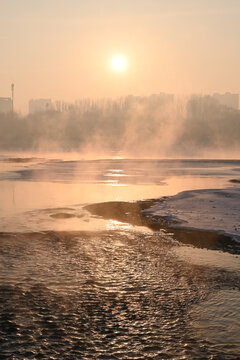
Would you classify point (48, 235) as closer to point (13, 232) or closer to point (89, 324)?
point (13, 232)

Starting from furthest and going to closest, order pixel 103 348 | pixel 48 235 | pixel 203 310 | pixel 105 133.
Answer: pixel 105 133, pixel 48 235, pixel 203 310, pixel 103 348

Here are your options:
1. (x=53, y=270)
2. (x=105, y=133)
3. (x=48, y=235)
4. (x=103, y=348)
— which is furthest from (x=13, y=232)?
(x=105, y=133)

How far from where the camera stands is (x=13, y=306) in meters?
7.30

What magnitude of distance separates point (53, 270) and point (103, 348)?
341 centimetres

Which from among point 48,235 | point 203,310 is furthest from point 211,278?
point 48,235

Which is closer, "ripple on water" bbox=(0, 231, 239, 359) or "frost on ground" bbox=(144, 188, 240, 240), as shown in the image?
"ripple on water" bbox=(0, 231, 239, 359)

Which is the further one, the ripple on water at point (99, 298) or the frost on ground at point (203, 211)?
the frost on ground at point (203, 211)

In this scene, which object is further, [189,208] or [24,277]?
[189,208]

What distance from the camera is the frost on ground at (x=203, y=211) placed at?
545 inches

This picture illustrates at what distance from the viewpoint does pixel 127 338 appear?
20.4 ft

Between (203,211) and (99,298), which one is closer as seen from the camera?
(99,298)

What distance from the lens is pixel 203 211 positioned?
1659 centimetres

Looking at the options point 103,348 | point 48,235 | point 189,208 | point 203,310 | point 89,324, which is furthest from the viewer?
point 189,208

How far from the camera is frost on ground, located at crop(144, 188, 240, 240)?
13.9 meters
